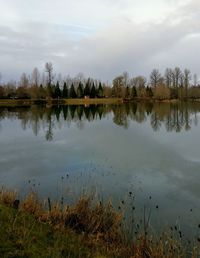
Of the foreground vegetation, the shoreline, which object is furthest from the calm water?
the shoreline

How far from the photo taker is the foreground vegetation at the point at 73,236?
5363mm

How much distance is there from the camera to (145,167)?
42.8 ft

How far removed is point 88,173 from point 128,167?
1.70 meters

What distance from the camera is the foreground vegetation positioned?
211 inches

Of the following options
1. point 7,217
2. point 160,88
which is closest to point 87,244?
point 7,217

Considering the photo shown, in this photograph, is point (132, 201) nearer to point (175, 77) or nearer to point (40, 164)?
point (40, 164)

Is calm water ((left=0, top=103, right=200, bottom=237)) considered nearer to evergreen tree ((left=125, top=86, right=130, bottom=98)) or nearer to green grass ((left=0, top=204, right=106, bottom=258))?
green grass ((left=0, top=204, right=106, bottom=258))

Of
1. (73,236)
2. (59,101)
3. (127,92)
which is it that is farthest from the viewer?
(127,92)

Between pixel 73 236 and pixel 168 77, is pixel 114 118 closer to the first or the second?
pixel 73 236

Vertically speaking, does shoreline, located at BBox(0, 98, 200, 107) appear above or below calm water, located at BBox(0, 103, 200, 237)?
above

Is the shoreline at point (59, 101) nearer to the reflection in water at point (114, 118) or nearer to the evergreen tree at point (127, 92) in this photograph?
the evergreen tree at point (127, 92)

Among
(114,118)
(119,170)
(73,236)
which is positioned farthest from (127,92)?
(73,236)

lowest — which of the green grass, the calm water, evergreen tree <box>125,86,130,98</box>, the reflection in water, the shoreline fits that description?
the calm water

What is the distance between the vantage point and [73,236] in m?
6.22
